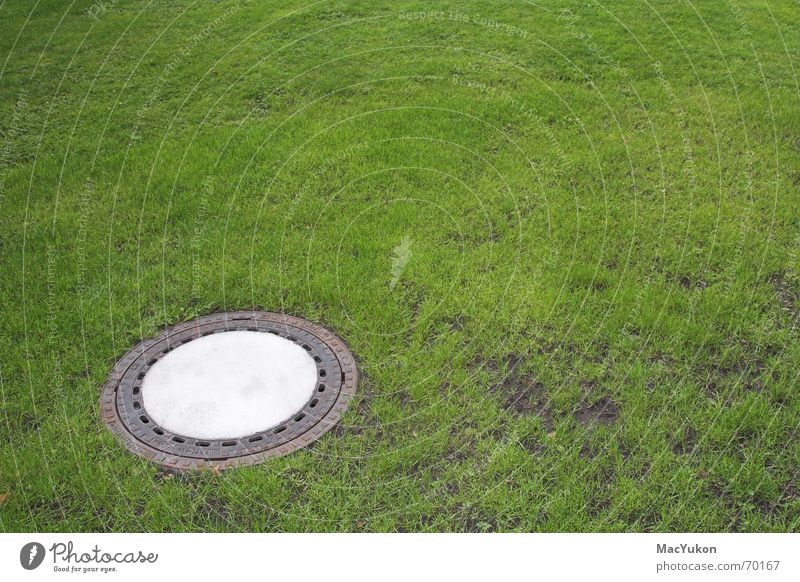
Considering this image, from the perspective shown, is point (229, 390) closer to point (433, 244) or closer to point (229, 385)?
point (229, 385)

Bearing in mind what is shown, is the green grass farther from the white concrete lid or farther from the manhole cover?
the white concrete lid

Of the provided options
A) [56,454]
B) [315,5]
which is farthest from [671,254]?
[315,5]

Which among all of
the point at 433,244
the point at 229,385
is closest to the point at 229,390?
the point at 229,385

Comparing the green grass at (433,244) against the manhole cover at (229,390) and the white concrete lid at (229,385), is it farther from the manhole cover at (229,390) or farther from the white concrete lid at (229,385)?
the white concrete lid at (229,385)

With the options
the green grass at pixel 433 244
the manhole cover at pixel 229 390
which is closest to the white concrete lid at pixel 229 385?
the manhole cover at pixel 229 390

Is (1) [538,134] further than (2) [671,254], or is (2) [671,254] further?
(1) [538,134]

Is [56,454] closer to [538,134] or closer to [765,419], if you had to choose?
[765,419]

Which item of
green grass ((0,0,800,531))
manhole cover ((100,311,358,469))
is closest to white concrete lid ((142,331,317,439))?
manhole cover ((100,311,358,469))
